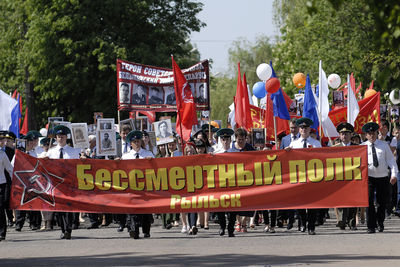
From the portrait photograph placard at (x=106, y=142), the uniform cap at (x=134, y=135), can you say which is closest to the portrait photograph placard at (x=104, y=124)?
the portrait photograph placard at (x=106, y=142)

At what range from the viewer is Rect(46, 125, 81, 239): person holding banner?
16.4 meters

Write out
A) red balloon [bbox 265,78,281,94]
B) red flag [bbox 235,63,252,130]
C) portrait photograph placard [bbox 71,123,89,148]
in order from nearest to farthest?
portrait photograph placard [bbox 71,123,89,148]
red balloon [bbox 265,78,281,94]
red flag [bbox 235,63,252,130]

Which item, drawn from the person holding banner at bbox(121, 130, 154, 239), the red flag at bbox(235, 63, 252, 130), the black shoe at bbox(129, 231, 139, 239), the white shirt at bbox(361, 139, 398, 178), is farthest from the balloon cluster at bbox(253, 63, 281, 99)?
the black shoe at bbox(129, 231, 139, 239)

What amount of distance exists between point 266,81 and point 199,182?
6.18 m

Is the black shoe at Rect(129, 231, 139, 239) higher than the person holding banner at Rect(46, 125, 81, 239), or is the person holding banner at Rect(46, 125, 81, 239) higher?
the person holding banner at Rect(46, 125, 81, 239)

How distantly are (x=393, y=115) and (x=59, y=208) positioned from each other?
1435 cm

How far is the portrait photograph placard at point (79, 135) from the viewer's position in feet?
67.2

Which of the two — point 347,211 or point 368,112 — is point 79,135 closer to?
point 347,211

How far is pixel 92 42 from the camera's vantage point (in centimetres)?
4512

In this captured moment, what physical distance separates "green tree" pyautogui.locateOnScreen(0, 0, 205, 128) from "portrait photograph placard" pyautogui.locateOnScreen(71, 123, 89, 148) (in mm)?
23200

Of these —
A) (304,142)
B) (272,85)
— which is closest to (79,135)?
(272,85)

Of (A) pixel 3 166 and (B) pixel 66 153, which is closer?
(A) pixel 3 166

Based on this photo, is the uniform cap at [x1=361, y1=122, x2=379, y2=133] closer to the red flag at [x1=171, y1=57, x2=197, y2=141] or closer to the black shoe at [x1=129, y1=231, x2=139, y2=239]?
the red flag at [x1=171, y1=57, x2=197, y2=141]

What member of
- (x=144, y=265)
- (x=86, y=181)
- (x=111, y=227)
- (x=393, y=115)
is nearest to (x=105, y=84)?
(x=393, y=115)
